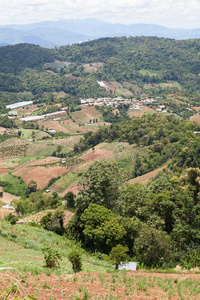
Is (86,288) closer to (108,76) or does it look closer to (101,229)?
(101,229)

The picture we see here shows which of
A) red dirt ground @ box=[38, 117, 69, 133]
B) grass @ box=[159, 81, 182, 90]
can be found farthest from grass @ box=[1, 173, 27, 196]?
grass @ box=[159, 81, 182, 90]

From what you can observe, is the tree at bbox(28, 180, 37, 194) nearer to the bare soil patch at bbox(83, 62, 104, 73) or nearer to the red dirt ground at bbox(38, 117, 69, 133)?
the red dirt ground at bbox(38, 117, 69, 133)

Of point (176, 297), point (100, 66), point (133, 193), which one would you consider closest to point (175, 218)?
point (133, 193)

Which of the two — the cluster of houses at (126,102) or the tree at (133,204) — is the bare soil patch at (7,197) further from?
the cluster of houses at (126,102)

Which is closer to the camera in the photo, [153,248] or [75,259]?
[75,259]

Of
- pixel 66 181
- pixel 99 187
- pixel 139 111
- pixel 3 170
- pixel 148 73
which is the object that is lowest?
pixel 3 170

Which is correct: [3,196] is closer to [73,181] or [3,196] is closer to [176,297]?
[73,181]

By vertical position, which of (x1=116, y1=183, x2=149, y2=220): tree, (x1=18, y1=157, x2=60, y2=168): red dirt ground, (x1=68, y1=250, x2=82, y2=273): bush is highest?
(x1=68, y1=250, x2=82, y2=273): bush

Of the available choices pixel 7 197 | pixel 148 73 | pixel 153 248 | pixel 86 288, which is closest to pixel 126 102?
pixel 148 73
